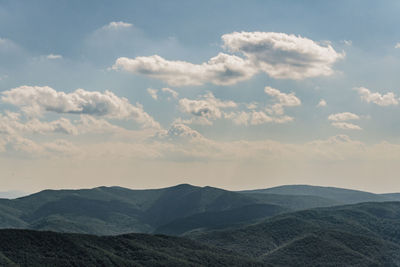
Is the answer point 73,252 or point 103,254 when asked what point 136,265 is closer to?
point 103,254

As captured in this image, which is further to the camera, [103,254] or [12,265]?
[103,254]

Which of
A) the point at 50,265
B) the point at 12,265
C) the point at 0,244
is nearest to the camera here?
the point at 12,265

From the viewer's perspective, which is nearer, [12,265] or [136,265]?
A: [12,265]

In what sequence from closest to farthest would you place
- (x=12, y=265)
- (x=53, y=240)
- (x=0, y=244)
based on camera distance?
(x=12, y=265)
(x=0, y=244)
(x=53, y=240)

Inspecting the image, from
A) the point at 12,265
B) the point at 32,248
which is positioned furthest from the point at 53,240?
the point at 12,265

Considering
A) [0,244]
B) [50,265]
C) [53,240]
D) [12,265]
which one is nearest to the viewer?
[12,265]

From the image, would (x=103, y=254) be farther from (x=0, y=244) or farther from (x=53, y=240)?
(x=0, y=244)

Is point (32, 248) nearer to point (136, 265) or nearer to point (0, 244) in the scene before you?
point (0, 244)

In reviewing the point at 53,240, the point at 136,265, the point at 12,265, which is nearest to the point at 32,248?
the point at 53,240

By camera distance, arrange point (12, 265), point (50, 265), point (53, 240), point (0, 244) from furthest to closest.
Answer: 1. point (53, 240)
2. point (0, 244)
3. point (50, 265)
4. point (12, 265)
